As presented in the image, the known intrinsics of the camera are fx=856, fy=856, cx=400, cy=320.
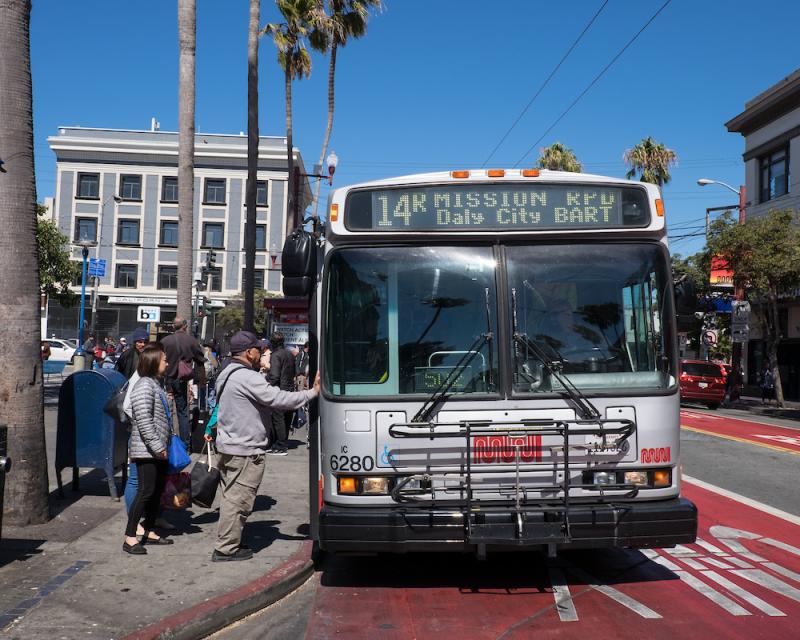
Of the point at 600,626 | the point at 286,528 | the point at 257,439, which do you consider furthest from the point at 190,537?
the point at 600,626

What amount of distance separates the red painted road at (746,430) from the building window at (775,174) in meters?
14.6

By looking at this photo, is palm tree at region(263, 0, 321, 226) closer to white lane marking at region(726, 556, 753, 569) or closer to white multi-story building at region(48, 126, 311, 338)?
white lane marking at region(726, 556, 753, 569)

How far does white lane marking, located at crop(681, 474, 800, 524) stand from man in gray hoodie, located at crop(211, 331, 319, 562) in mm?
6134

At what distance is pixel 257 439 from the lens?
6777 millimetres

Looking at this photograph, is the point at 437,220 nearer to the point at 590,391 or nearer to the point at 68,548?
the point at 590,391

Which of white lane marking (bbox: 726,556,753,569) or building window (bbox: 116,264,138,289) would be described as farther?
building window (bbox: 116,264,138,289)

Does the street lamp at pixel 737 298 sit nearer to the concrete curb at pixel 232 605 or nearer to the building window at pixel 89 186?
the concrete curb at pixel 232 605

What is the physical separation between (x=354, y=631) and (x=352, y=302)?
228 cm

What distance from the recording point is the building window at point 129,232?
207 ft

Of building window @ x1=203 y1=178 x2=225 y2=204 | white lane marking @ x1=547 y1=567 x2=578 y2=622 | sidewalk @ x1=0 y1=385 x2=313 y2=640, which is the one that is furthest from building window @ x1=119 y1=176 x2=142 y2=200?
white lane marking @ x1=547 y1=567 x2=578 y2=622

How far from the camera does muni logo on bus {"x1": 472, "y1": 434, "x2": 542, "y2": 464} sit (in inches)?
234

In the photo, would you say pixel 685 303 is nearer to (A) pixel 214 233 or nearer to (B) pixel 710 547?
(B) pixel 710 547

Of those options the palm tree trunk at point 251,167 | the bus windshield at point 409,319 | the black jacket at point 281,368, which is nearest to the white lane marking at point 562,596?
the bus windshield at point 409,319

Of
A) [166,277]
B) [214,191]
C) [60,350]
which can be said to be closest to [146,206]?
[214,191]
